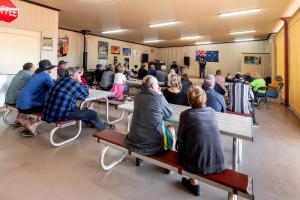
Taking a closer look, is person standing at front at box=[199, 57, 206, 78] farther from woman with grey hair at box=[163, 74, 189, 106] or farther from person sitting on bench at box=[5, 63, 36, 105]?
person sitting on bench at box=[5, 63, 36, 105]

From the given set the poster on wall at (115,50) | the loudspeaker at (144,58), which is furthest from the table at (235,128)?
the loudspeaker at (144,58)

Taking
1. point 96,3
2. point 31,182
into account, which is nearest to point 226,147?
point 31,182

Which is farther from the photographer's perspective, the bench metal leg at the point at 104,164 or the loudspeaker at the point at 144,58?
the loudspeaker at the point at 144,58

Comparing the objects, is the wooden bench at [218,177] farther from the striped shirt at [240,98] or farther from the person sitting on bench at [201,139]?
the striped shirt at [240,98]

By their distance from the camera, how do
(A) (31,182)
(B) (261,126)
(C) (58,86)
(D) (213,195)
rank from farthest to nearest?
(B) (261,126) → (C) (58,86) → (A) (31,182) → (D) (213,195)

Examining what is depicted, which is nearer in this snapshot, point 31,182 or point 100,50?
point 31,182

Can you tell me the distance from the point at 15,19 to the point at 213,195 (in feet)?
20.4

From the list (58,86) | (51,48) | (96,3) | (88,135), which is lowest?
(88,135)

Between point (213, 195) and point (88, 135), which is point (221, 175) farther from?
point (88, 135)

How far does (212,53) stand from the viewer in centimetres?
1416

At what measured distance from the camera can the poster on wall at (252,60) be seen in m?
11.2

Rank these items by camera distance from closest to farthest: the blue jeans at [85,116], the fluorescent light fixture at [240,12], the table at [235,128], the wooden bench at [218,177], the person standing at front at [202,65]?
the wooden bench at [218,177], the table at [235,128], the blue jeans at [85,116], the fluorescent light fixture at [240,12], the person standing at front at [202,65]

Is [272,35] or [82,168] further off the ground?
[272,35]

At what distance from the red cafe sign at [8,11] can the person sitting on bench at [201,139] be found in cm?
574
